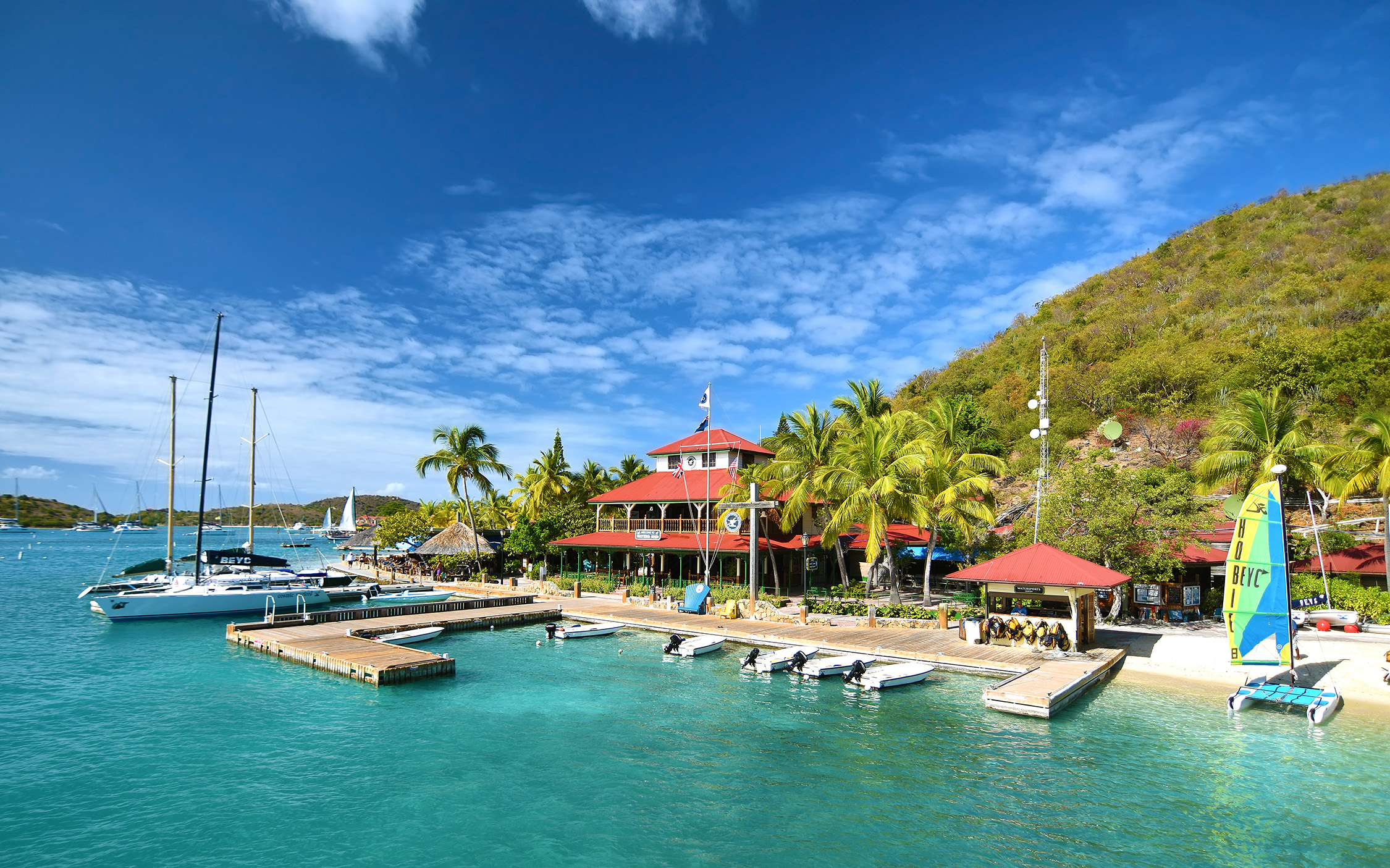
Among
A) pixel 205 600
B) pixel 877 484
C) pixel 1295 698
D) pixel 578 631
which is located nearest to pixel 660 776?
pixel 578 631

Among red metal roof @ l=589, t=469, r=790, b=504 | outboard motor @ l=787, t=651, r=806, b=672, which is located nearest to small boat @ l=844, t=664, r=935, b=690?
outboard motor @ l=787, t=651, r=806, b=672

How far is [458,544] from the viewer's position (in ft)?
157

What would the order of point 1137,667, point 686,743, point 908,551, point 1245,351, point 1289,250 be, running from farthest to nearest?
point 1289,250 < point 1245,351 < point 908,551 < point 1137,667 < point 686,743

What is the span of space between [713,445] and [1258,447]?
25.7m

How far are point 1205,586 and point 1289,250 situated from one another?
203ft

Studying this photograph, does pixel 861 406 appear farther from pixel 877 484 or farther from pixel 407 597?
pixel 407 597

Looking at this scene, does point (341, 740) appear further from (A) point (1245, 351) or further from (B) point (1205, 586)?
(A) point (1245, 351)

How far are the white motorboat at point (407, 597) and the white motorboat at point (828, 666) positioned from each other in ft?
90.9

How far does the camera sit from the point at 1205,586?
1229 inches

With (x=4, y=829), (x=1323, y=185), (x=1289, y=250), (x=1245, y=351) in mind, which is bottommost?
(x=4, y=829)

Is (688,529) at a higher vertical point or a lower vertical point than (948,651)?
higher

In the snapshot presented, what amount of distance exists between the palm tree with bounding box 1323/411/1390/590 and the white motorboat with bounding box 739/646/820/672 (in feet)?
72.3

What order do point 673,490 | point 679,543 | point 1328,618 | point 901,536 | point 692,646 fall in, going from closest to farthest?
1. point 692,646
2. point 1328,618
3. point 679,543
4. point 673,490
5. point 901,536

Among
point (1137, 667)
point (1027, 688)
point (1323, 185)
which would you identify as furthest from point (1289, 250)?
point (1027, 688)
